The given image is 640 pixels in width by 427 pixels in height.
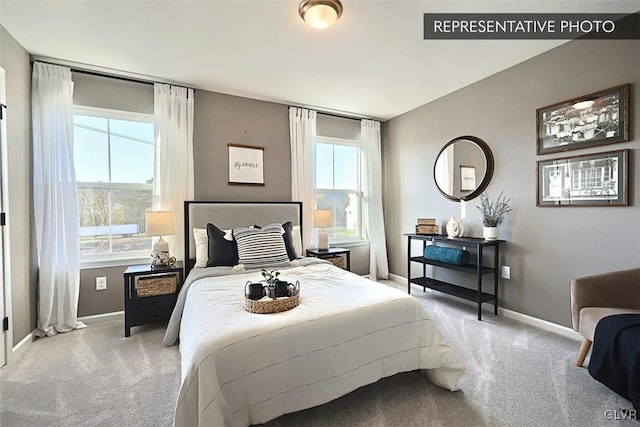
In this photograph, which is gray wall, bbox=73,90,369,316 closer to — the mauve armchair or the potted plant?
the potted plant

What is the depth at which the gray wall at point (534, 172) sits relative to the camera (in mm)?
2338

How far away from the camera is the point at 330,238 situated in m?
4.62

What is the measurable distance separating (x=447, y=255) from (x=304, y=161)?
7.47ft

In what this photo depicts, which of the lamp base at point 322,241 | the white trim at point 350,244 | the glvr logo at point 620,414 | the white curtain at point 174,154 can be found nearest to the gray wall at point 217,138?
the white curtain at point 174,154

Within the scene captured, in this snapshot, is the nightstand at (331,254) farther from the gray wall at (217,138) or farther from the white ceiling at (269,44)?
the white ceiling at (269,44)

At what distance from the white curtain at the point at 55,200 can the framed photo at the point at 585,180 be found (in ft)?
15.5

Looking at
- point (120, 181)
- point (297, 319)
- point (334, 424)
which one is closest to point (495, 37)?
point (297, 319)

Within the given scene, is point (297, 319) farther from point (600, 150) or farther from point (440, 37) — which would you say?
point (600, 150)

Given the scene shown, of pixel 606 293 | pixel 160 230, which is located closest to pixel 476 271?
pixel 606 293

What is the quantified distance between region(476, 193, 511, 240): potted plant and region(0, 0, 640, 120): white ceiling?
1454 mm

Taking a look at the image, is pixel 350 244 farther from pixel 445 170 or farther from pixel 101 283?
pixel 101 283

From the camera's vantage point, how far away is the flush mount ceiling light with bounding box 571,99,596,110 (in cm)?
249

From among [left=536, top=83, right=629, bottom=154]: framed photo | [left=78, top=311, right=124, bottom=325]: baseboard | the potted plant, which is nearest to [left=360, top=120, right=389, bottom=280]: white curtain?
the potted plant

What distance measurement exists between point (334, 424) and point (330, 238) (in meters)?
3.13
